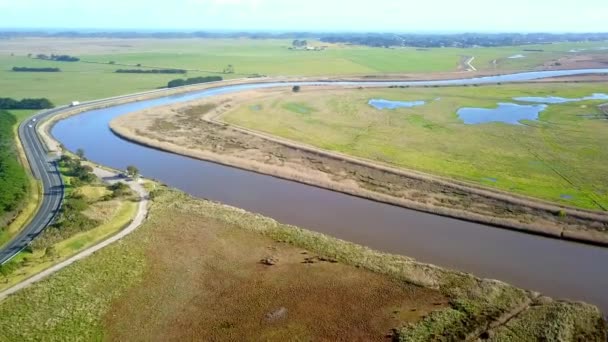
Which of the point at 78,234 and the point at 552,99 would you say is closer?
the point at 78,234

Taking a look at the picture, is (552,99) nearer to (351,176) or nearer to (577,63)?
(351,176)

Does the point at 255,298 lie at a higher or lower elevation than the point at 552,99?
lower

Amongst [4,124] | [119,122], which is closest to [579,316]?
[119,122]

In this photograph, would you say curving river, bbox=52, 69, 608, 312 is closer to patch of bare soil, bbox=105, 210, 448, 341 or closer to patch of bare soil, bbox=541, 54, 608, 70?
patch of bare soil, bbox=105, 210, 448, 341

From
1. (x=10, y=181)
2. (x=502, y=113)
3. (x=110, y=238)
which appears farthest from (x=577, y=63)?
(x=10, y=181)

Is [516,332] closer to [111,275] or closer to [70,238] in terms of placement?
[111,275]

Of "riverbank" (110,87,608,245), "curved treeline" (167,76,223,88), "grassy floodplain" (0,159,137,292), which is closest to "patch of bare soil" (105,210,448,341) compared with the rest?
"grassy floodplain" (0,159,137,292)
